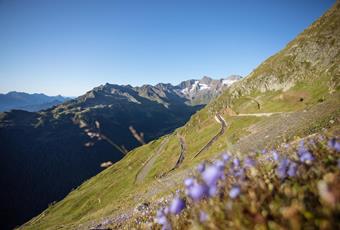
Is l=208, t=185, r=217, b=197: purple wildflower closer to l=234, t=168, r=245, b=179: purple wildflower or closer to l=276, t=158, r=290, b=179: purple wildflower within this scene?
l=234, t=168, r=245, b=179: purple wildflower

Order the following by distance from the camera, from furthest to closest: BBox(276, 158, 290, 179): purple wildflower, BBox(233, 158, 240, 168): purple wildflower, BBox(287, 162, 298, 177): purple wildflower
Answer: BBox(233, 158, 240, 168): purple wildflower < BBox(276, 158, 290, 179): purple wildflower < BBox(287, 162, 298, 177): purple wildflower

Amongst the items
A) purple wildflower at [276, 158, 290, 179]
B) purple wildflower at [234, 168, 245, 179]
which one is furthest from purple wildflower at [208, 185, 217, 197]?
purple wildflower at [276, 158, 290, 179]

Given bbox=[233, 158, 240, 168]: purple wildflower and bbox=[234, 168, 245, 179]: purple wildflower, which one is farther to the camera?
bbox=[233, 158, 240, 168]: purple wildflower

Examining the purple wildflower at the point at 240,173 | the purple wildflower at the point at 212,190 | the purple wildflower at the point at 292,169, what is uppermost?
the purple wildflower at the point at 212,190

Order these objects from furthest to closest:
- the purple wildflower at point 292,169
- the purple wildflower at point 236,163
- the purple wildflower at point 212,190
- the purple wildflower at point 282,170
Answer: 1. the purple wildflower at point 236,163
2. the purple wildflower at point 282,170
3. the purple wildflower at point 292,169
4. the purple wildflower at point 212,190

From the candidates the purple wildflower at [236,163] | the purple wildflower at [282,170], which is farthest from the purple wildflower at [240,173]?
the purple wildflower at [282,170]

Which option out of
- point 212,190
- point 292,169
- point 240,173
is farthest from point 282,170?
point 212,190

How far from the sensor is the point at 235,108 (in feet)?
452

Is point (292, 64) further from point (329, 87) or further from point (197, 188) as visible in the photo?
point (197, 188)

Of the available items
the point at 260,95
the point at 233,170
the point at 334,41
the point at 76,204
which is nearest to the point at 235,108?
the point at 260,95

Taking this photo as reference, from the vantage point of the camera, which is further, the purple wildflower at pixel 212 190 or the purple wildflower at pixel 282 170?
the purple wildflower at pixel 282 170

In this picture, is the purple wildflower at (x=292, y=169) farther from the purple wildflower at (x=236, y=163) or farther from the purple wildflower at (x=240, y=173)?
the purple wildflower at (x=236, y=163)

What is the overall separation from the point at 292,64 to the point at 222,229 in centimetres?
13071

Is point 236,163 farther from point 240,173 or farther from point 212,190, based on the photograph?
point 212,190
